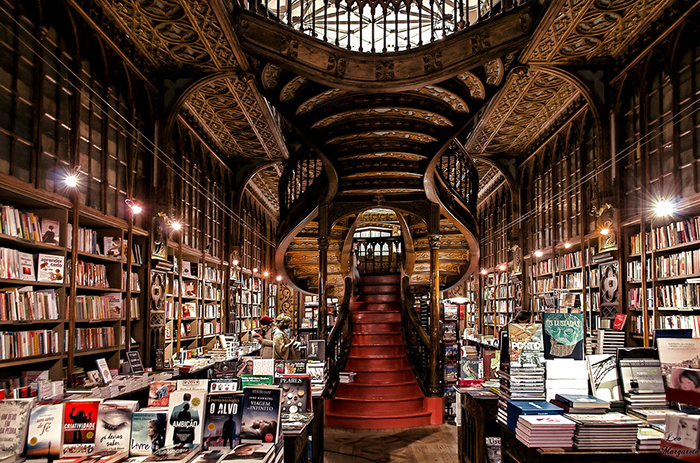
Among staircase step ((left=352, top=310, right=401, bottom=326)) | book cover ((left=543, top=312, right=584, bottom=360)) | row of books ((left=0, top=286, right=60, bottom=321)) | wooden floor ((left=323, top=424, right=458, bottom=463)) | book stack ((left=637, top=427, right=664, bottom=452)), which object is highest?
row of books ((left=0, top=286, right=60, bottom=321))

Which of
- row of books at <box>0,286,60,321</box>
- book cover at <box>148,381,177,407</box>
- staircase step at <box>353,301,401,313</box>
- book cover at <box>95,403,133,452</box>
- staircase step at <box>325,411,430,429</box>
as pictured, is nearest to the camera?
A: book cover at <box>95,403,133,452</box>

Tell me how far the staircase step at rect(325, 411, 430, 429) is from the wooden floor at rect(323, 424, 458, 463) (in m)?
0.15

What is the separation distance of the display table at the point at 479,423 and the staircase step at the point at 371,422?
3.15 metres

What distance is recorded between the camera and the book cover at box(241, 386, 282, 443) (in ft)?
9.57

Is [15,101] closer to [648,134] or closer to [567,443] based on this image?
Answer: [567,443]

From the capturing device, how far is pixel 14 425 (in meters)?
2.67

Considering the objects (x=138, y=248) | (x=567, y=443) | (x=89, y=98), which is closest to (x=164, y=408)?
(x=567, y=443)

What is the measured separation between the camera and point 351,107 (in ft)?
24.5

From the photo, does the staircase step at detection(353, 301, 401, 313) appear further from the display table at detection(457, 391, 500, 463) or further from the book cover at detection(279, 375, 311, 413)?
the book cover at detection(279, 375, 311, 413)

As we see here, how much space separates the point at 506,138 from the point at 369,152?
13.3 ft

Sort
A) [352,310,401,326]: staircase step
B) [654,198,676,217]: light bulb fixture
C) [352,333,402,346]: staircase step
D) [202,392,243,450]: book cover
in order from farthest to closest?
1. [352,310,401,326]: staircase step
2. [352,333,402,346]: staircase step
3. [654,198,676,217]: light bulb fixture
4. [202,392,243,450]: book cover

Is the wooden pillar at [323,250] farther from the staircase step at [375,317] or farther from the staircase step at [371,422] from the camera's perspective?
the staircase step at [371,422]

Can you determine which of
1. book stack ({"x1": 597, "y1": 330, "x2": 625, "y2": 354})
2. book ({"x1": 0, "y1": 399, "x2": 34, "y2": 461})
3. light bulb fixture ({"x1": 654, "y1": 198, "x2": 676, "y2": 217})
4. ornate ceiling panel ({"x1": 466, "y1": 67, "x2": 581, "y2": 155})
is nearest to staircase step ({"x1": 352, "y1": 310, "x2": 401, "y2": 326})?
ornate ceiling panel ({"x1": 466, "y1": 67, "x2": 581, "y2": 155})

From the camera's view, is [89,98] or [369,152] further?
[369,152]
